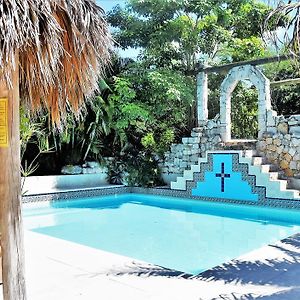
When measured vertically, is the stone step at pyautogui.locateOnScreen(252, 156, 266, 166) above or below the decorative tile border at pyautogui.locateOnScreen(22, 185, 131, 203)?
above

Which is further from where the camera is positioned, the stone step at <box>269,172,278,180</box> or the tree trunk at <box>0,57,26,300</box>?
the stone step at <box>269,172,278,180</box>

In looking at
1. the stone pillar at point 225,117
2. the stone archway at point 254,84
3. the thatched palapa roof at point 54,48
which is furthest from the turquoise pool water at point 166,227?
the thatched palapa roof at point 54,48

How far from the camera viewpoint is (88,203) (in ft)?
48.7

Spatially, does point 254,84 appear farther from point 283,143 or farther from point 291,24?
point 291,24

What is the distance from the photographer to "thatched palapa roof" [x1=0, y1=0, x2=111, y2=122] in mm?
2914

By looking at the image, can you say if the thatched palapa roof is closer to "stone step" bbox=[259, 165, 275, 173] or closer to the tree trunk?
the tree trunk

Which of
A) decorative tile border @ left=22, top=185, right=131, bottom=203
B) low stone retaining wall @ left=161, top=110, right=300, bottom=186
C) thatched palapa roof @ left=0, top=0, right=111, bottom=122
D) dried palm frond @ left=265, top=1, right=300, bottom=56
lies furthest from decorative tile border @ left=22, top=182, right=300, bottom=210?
thatched palapa roof @ left=0, top=0, right=111, bottom=122

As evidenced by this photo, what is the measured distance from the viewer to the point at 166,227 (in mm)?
9938

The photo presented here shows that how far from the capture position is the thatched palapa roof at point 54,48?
9.56ft

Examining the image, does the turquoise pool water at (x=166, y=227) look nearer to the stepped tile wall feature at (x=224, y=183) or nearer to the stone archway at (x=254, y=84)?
the stepped tile wall feature at (x=224, y=183)

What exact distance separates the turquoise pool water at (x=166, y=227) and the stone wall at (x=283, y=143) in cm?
212

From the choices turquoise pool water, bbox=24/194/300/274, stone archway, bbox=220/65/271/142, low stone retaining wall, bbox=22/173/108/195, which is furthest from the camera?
low stone retaining wall, bbox=22/173/108/195

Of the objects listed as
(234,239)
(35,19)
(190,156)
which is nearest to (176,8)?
(190,156)

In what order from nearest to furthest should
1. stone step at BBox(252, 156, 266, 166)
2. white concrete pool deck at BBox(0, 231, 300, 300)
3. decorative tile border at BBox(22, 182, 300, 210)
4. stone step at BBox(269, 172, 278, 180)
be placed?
white concrete pool deck at BBox(0, 231, 300, 300) → decorative tile border at BBox(22, 182, 300, 210) → stone step at BBox(269, 172, 278, 180) → stone step at BBox(252, 156, 266, 166)
